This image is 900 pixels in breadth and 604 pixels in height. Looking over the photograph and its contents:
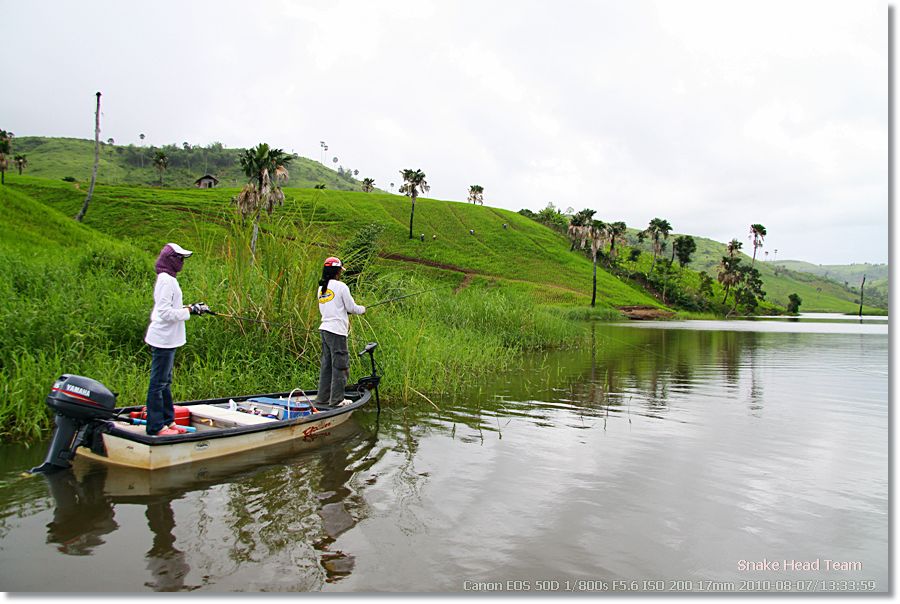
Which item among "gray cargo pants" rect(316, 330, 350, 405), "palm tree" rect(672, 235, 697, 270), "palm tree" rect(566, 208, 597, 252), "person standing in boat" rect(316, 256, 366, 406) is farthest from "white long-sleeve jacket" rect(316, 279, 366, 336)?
"palm tree" rect(672, 235, 697, 270)

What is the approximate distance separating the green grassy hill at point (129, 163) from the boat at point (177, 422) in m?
114

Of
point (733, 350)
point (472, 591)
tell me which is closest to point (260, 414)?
point (472, 591)

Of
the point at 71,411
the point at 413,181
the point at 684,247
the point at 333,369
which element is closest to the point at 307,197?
the point at 413,181

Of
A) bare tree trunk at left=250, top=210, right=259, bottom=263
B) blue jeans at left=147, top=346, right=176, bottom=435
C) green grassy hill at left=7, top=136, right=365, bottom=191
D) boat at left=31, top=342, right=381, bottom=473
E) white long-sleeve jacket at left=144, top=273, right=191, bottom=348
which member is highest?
green grassy hill at left=7, top=136, right=365, bottom=191

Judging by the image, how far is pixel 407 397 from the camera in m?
11.7

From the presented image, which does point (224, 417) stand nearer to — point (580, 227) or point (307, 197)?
point (307, 197)

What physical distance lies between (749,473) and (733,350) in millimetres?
21249

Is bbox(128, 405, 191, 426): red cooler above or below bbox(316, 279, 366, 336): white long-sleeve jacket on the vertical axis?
below

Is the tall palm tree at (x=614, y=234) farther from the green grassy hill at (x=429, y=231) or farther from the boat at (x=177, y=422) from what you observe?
the boat at (x=177, y=422)

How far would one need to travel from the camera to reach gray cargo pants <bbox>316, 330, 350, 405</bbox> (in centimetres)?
923

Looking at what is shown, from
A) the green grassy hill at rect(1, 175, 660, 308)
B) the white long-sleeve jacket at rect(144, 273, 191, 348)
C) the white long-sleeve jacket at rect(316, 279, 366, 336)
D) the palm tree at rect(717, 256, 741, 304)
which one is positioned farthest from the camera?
the palm tree at rect(717, 256, 741, 304)

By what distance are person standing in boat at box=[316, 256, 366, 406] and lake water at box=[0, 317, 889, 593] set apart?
0.71 m

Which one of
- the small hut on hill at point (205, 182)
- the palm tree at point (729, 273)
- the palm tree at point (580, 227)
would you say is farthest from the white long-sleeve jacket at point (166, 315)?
the small hut on hill at point (205, 182)

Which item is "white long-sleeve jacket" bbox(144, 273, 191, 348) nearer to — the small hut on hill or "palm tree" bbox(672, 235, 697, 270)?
"palm tree" bbox(672, 235, 697, 270)
